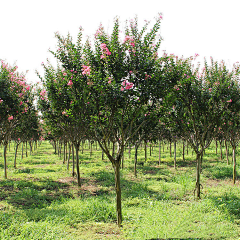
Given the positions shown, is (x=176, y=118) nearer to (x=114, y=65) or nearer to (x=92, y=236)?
(x=114, y=65)

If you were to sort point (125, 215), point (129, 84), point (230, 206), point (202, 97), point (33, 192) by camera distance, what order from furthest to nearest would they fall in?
point (33, 192) → point (202, 97) → point (230, 206) → point (125, 215) → point (129, 84)

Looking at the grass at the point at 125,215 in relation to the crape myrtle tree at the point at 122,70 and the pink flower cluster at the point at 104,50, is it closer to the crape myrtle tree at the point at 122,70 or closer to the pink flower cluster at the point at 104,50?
the crape myrtle tree at the point at 122,70

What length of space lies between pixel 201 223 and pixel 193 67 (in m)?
6.90

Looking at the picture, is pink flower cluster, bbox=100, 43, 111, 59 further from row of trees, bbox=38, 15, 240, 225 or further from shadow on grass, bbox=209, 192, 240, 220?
shadow on grass, bbox=209, 192, 240, 220

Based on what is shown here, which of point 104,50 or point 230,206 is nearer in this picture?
point 104,50

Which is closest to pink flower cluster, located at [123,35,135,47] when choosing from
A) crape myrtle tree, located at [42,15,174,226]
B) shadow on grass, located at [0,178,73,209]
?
crape myrtle tree, located at [42,15,174,226]

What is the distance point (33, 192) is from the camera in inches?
453

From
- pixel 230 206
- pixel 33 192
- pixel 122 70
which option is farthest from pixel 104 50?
pixel 33 192

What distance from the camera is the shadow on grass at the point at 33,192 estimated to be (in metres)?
9.92

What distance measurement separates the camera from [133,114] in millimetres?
7422

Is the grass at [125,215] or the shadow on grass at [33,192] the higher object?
the grass at [125,215]

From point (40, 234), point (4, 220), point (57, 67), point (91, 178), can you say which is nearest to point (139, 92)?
point (40, 234)

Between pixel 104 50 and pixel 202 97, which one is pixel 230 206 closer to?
pixel 202 97

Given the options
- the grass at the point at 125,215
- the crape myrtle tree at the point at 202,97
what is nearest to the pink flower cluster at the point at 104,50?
the crape myrtle tree at the point at 202,97
